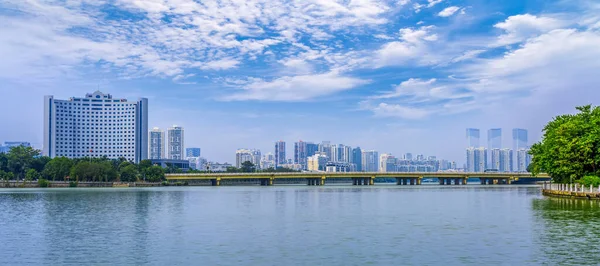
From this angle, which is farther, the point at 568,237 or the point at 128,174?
the point at 128,174

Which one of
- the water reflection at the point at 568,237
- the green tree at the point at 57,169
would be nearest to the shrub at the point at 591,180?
the water reflection at the point at 568,237

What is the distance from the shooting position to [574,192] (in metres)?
76.8

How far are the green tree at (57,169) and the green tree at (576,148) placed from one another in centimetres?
11870

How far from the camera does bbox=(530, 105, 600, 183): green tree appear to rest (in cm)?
7538

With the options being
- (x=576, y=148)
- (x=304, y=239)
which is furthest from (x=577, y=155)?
(x=304, y=239)

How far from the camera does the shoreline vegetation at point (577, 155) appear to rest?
74250 millimetres

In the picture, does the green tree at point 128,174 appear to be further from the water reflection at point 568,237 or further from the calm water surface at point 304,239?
the water reflection at point 568,237

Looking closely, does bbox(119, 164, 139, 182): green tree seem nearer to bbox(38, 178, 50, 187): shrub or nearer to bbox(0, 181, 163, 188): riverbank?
bbox(0, 181, 163, 188): riverbank

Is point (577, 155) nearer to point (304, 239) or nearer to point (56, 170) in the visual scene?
point (304, 239)

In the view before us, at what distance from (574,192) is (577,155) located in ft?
14.9

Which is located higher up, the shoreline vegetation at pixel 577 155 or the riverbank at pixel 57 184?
the shoreline vegetation at pixel 577 155

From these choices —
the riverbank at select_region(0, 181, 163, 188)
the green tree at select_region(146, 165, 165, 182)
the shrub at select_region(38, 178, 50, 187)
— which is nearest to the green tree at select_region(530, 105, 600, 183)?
the riverbank at select_region(0, 181, 163, 188)

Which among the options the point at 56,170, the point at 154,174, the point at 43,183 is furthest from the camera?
the point at 154,174

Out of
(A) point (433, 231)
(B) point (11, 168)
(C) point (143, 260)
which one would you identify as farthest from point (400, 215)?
(B) point (11, 168)
